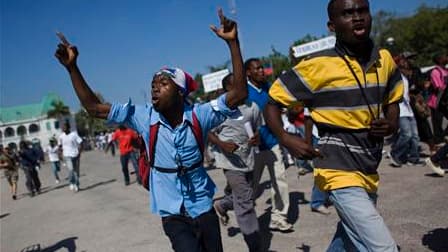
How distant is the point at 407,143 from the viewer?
8062 mm

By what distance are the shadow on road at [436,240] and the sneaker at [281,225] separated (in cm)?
155

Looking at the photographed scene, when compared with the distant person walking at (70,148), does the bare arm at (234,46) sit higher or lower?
higher

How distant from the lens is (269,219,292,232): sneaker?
5.24 meters

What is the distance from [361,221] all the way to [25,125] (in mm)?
122715

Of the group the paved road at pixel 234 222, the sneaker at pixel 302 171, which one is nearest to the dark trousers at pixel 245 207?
the paved road at pixel 234 222

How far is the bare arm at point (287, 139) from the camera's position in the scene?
103 inches

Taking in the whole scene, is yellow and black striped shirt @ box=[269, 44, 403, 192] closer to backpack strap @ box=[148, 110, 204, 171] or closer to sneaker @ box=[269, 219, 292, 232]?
backpack strap @ box=[148, 110, 204, 171]

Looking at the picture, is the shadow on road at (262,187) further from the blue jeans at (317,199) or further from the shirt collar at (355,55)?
the shirt collar at (355,55)

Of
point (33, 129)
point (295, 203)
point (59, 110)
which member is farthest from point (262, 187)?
point (33, 129)

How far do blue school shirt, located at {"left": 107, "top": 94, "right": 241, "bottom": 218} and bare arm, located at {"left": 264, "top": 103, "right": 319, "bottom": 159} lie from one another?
351 millimetres

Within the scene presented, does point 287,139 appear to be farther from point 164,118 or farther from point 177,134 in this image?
point 164,118

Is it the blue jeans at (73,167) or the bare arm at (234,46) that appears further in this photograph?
the blue jeans at (73,167)

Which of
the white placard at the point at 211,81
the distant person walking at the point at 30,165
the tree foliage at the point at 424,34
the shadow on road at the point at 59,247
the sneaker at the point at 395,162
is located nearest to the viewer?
the shadow on road at the point at 59,247

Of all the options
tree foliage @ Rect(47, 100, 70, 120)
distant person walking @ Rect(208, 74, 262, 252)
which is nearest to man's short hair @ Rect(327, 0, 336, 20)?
distant person walking @ Rect(208, 74, 262, 252)
